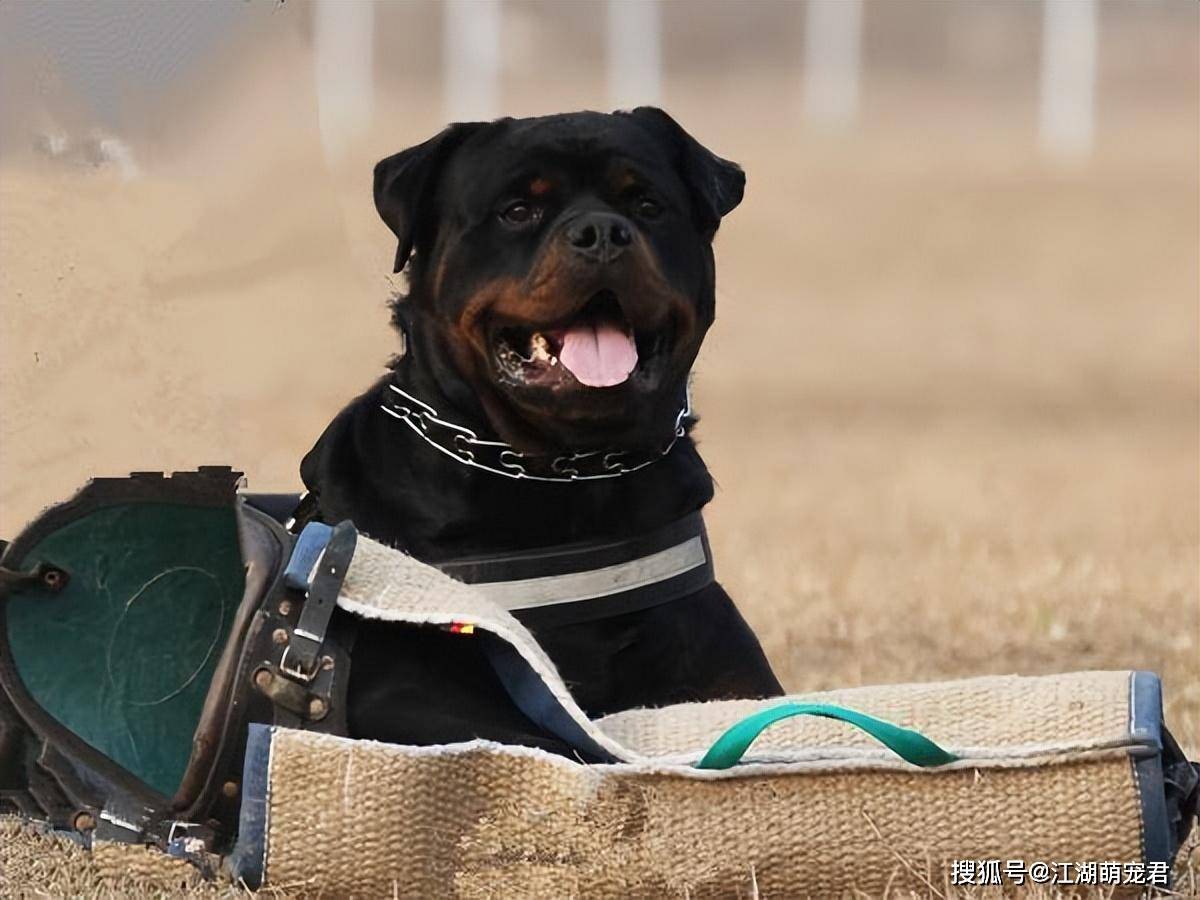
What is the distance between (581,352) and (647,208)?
308mm

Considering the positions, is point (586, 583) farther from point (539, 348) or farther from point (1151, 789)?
point (1151, 789)

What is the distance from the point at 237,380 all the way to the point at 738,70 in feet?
63.7

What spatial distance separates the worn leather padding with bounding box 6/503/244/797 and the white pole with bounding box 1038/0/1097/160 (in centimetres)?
1599

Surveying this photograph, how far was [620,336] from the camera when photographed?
3.30m

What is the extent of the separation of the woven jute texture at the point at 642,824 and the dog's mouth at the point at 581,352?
880mm

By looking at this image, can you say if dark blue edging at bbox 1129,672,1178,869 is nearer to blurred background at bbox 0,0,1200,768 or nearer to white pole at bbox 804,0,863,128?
blurred background at bbox 0,0,1200,768

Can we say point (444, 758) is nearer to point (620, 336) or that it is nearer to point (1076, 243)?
point (620, 336)

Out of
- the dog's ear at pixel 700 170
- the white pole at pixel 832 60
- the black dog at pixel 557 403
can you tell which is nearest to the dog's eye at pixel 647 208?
the black dog at pixel 557 403

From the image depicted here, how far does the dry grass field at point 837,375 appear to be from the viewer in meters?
3.47

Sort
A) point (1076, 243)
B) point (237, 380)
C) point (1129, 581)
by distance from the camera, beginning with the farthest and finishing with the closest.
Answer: point (1076, 243), point (1129, 581), point (237, 380)

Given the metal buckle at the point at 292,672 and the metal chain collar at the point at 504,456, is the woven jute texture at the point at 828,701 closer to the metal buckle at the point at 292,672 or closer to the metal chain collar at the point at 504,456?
the metal buckle at the point at 292,672

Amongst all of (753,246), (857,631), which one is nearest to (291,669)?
(857,631)

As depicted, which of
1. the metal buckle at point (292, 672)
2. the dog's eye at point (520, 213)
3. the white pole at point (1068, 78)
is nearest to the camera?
the metal buckle at point (292, 672)

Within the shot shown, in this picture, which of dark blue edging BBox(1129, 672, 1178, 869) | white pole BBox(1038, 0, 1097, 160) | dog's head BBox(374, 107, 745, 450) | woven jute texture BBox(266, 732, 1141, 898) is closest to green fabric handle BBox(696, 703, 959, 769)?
woven jute texture BBox(266, 732, 1141, 898)
